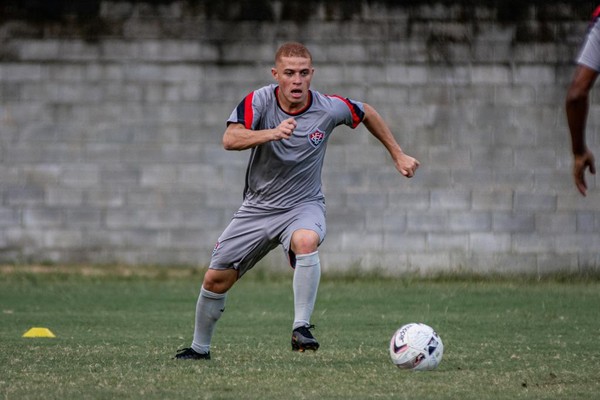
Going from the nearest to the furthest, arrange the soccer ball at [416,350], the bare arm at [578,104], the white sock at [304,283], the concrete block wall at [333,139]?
the bare arm at [578,104], the soccer ball at [416,350], the white sock at [304,283], the concrete block wall at [333,139]

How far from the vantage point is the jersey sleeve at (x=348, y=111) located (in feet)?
25.3

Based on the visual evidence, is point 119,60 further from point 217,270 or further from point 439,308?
point 217,270

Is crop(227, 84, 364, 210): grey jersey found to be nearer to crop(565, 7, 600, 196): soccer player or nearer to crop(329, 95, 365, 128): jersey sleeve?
crop(329, 95, 365, 128): jersey sleeve

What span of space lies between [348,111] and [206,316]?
1634 millimetres

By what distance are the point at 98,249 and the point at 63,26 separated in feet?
9.07

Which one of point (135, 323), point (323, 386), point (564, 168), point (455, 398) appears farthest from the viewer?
point (564, 168)

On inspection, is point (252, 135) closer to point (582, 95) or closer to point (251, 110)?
point (251, 110)

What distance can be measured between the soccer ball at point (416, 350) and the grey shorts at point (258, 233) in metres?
0.87

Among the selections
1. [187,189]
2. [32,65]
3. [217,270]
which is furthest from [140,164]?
[217,270]

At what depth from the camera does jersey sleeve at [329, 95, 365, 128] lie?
770cm

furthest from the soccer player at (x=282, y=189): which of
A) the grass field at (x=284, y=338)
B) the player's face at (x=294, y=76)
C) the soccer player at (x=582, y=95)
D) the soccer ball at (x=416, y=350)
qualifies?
the soccer player at (x=582, y=95)

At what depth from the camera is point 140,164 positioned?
14.5 m

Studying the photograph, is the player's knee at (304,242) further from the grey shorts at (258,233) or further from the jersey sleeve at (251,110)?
the jersey sleeve at (251,110)

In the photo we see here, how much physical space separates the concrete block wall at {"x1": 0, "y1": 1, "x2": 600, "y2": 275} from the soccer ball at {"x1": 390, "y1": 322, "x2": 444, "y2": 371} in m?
7.63
